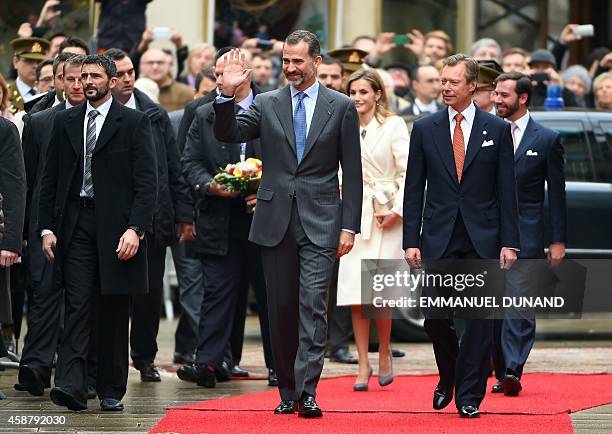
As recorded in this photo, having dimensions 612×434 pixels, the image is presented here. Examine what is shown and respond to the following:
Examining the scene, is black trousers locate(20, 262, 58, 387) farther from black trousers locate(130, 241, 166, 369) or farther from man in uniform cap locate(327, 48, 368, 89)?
man in uniform cap locate(327, 48, 368, 89)

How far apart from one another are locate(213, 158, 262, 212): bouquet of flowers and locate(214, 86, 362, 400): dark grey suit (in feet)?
5.55

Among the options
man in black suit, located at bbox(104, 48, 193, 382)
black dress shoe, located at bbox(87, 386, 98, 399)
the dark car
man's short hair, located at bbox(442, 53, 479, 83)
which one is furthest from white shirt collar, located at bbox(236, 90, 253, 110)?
the dark car

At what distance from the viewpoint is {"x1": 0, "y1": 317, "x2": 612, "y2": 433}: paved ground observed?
11312 mm

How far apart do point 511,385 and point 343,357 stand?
289cm

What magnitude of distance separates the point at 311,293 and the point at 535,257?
2.33 m

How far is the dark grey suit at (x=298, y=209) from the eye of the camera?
1152 cm

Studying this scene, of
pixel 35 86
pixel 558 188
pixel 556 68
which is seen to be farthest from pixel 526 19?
pixel 558 188

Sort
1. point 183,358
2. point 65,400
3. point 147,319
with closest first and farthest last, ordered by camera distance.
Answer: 1. point 65,400
2. point 147,319
3. point 183,358

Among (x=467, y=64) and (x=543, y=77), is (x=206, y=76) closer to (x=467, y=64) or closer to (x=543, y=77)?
(x=467, y=64)

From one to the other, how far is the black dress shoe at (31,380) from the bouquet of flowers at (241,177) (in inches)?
76.5

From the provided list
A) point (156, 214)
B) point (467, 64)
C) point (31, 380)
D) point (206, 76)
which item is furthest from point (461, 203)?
point (206, 76)

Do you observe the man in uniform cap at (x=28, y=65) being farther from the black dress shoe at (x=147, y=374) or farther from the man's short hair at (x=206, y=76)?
the black dress shoe at (x=147, y=374)

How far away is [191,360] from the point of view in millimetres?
15078

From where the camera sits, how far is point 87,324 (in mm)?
11906
